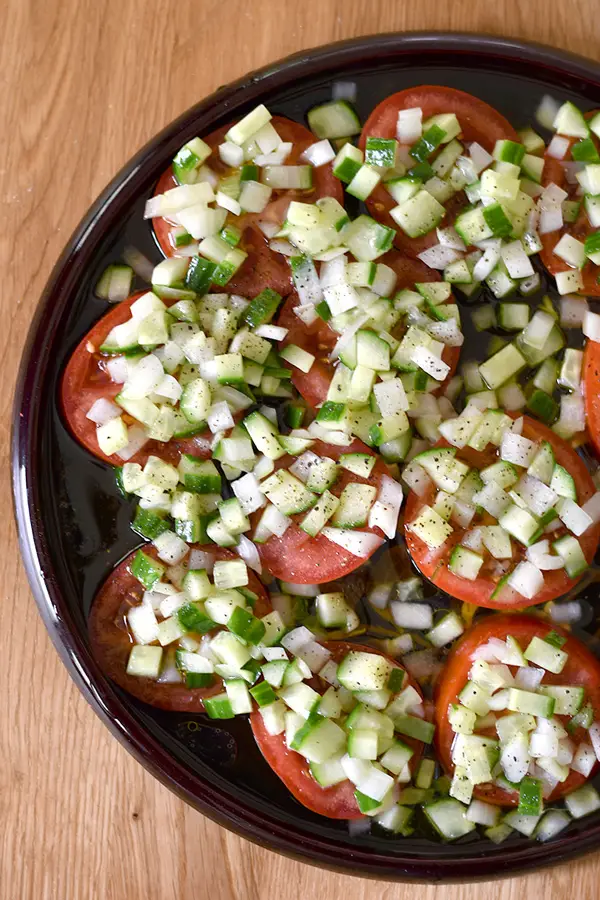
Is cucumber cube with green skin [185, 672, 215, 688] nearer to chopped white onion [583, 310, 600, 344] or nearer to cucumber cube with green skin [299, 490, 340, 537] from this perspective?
cucumber cube with green skin [299, 490, 340, 537]

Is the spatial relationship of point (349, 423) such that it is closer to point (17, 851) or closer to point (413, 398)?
point (413, 398)

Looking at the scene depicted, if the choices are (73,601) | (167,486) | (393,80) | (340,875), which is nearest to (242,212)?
(393,80)

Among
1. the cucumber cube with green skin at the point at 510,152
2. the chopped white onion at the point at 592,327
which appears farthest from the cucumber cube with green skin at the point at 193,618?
the cucumber cube with green skin at the point at 510,152

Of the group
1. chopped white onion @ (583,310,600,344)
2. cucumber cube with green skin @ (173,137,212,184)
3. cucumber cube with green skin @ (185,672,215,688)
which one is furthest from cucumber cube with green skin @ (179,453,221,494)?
chopped white onion @ (583,310,600,344)

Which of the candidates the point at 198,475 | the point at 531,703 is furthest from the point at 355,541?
the point at 531,703

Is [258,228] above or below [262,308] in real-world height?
above

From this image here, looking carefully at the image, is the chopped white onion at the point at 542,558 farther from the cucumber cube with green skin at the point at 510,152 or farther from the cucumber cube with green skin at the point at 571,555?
the cucumber cube with green skin at the point at 510,152

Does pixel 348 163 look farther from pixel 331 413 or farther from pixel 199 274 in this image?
pixel 331 413
